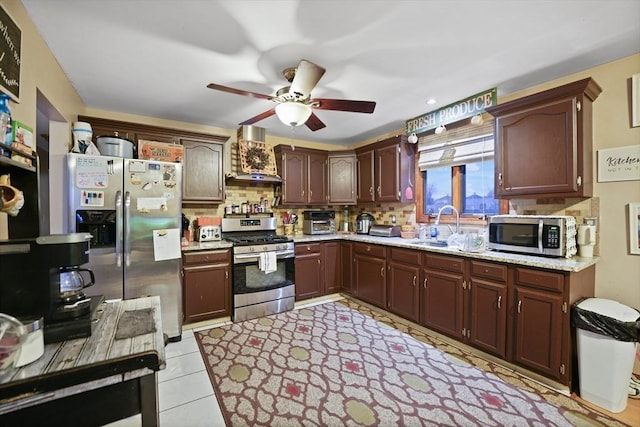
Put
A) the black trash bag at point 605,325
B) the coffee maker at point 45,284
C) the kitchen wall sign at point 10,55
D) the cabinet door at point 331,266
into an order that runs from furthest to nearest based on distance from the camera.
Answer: the cabinet door at point 331,266 < the black trash bag at point 605,325 < the kitchen wall sign at point 10,55 < the coffee maker at point 45,284

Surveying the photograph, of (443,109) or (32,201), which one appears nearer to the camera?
(32,201)

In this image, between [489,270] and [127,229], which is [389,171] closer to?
[489,270]

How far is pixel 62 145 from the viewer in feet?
8.11

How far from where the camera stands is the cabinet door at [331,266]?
396cm

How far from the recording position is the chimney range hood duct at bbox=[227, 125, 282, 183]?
3674 millimetres

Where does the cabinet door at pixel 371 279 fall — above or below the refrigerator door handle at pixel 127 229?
below

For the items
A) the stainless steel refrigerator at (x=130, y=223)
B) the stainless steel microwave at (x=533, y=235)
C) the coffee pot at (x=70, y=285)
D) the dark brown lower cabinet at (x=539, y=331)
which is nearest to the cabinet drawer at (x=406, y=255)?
the stainless steel microwave at (x=533, y=235)

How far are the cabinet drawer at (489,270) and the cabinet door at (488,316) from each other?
0.17 feet

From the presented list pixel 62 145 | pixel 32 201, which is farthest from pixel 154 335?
pixel 62 145

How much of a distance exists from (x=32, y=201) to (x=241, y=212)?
2.75 meters

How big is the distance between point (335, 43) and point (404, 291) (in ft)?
8.26

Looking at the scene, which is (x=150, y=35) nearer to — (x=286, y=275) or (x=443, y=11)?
(x=443, y=11)

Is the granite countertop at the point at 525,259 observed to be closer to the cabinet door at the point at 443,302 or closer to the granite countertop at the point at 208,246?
the cabinet door at the point at 443,302

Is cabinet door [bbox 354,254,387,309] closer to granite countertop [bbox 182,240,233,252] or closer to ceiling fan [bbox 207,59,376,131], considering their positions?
granite countertop [bbox 182,240,233,252]
